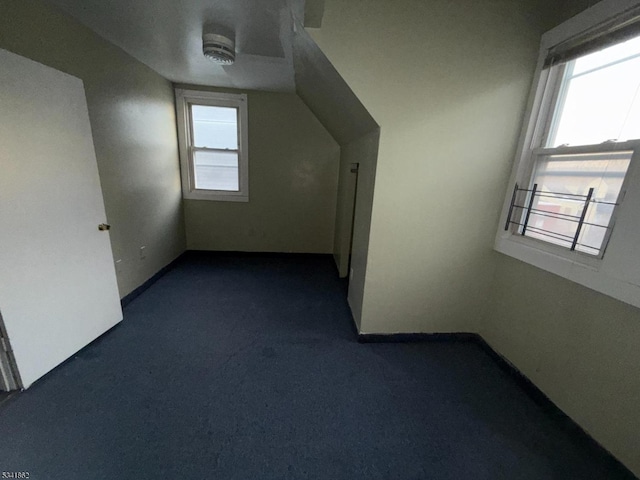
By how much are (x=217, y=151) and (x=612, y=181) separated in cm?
400

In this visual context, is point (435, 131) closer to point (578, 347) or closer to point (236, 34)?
point (578, 347)

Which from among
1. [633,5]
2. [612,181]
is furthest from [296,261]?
[633,5]

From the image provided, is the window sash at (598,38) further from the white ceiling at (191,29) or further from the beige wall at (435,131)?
the white ceiling at (191,29)

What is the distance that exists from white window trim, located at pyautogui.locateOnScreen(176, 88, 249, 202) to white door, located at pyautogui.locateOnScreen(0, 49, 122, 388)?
1765mm

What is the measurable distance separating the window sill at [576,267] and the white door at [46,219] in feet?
10.3

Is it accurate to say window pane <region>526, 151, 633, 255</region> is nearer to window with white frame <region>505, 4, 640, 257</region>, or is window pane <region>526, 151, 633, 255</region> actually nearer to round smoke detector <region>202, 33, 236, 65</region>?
window with white frame <region>505, 4, 640, 257</region>

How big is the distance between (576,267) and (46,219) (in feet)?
10.5

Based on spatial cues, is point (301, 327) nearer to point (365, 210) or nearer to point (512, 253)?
point (365, 210)

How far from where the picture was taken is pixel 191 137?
3602 millimetres

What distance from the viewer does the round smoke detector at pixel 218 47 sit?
195 centimetres

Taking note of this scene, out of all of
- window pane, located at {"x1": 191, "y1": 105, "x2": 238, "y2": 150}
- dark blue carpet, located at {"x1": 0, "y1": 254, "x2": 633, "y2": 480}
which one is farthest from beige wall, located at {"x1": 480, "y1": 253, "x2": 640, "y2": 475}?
window pane, located at {"x1": 191, "y1": 105, "x2": 238, "y2": 150}

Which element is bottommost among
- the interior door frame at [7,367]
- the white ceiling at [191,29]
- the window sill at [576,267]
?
the interior door frame at [7,367]

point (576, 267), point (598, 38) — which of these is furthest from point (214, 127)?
point (576, 267)

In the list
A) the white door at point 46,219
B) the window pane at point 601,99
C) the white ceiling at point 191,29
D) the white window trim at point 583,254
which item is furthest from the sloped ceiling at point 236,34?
the window pane at point 601,99
